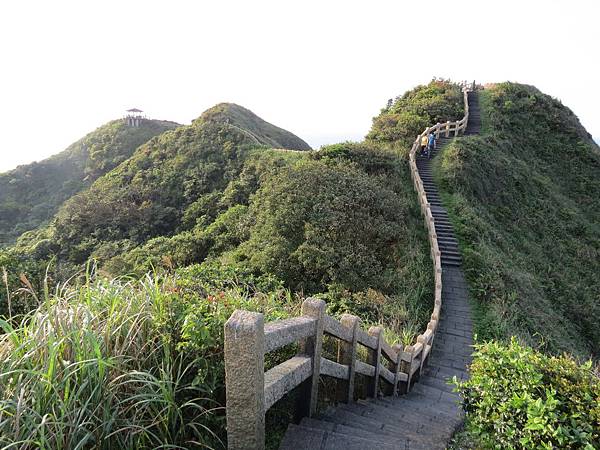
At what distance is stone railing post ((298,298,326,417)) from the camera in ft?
11.1

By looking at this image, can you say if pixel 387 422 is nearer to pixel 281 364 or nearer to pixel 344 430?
pixel 344 430

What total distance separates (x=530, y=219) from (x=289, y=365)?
19397mm

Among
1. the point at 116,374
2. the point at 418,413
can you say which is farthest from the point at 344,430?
the point at 418,413

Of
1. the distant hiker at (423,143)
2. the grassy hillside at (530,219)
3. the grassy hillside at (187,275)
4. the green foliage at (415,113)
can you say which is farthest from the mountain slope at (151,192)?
Answer: the grassy hillside at (530,219)

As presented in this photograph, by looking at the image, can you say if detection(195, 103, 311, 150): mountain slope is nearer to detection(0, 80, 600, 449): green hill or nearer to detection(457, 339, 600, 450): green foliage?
detection(0, 80, 600, 449): green hill

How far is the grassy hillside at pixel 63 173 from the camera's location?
35281mm

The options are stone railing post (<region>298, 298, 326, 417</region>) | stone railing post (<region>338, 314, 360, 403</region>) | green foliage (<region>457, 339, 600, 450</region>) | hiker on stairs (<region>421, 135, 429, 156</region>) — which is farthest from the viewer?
hiker on stairs (<region>421, 135, 429, 156</region>)

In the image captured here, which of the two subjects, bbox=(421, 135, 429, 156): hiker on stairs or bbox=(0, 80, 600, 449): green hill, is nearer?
bbox=(0, 80, 600, 449): green hill

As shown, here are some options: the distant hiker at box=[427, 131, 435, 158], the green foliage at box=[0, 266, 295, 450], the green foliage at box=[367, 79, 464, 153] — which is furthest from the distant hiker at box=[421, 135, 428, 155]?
the green foliage at box=[0, 266, 295, 450]

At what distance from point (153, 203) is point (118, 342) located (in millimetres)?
21689

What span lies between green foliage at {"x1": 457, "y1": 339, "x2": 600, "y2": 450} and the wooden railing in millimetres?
1277

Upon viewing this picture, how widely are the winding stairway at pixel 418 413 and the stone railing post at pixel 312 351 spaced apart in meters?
0.14

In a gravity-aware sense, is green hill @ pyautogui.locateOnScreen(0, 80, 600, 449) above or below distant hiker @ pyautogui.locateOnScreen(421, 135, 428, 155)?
below

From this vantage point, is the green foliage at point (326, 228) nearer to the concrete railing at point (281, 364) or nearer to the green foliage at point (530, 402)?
the concrete railing at point (281, 364)
